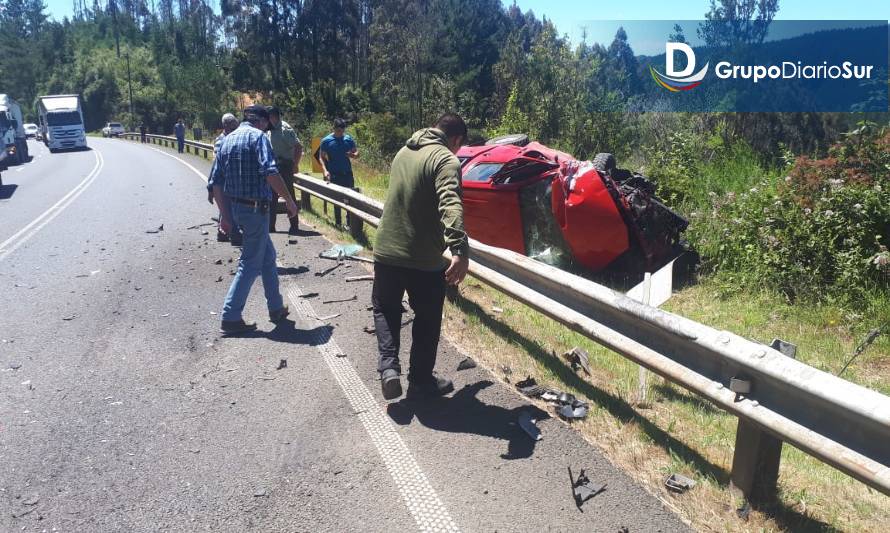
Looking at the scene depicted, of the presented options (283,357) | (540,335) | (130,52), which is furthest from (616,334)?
(130,52)

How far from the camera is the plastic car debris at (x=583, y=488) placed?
3278 mm

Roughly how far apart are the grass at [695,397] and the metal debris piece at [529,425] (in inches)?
10.0

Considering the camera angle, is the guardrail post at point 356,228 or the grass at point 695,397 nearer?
the grass at point 695,397

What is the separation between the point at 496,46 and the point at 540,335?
52.2 m

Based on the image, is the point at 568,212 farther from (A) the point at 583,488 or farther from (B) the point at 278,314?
(A) the point at 583,488

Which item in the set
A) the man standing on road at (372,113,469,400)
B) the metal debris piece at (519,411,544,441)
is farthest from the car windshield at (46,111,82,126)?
the metal debris piece at (519,411,544,441)

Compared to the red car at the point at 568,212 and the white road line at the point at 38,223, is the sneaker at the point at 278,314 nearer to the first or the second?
the red car at the point at 568,212

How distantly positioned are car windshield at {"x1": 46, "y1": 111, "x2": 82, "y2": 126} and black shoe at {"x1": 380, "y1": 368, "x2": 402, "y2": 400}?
4260 centimetres

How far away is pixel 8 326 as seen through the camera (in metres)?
6.19

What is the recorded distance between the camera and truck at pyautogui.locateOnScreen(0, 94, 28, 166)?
1037 inches

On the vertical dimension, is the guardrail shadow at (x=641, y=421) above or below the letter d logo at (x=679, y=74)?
below

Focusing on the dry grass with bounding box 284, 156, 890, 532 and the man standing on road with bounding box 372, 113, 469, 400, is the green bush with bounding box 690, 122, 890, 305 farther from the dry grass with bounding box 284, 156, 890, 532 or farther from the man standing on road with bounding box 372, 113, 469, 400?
the man standing on road with bounding box 372, 113, 469, 400

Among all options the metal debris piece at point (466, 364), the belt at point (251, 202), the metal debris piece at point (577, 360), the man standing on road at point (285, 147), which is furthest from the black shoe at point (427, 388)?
→ the man standing on road at point (285, 147)

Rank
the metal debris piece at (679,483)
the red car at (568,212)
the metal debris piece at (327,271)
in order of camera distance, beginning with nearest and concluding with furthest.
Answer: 1. the metal debris piece at (679,483)
2. the red car at (568,212)
3. the metal debris piece at (327,271)
